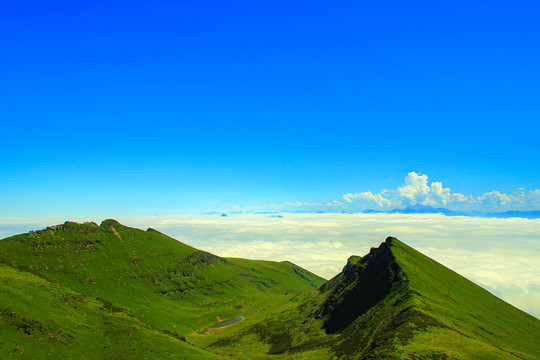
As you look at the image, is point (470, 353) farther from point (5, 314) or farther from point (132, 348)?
point (5, 314)

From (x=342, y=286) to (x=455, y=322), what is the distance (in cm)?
9053

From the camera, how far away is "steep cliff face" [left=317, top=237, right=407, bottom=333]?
134 metres

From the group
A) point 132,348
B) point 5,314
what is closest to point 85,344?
point 132,348

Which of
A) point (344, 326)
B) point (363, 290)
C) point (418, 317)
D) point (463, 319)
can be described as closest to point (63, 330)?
point (344, 326)

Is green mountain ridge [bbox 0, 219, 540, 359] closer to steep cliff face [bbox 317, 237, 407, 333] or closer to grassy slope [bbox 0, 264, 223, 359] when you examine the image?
grassy slope [bbox 0, 264, 223, 359]

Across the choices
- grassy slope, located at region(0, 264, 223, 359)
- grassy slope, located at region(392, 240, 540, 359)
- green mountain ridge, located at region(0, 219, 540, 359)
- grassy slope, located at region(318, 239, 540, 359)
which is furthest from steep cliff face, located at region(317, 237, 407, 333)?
grassy slope, located at region(0, 264, 223, 359)

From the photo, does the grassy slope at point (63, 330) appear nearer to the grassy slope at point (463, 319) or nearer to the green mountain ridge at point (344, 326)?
the green mountain ridge at point (344, 326)

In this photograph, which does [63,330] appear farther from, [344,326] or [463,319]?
[463,319]

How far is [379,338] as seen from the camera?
3216 inches

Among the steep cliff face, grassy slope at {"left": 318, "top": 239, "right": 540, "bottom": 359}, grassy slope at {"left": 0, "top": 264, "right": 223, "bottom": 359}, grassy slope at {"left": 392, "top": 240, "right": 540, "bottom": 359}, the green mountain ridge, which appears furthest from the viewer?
the steep cliff face

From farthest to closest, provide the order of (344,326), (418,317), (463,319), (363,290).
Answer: (363,290) < (344,326) < (463,319) < (418,317)

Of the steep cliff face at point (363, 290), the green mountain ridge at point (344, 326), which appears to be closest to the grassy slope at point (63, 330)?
the green mountain ridge at point (344, 326)

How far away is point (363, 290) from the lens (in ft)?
499

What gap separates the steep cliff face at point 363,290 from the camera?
441 feet
